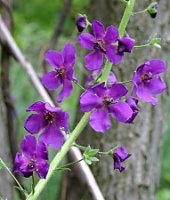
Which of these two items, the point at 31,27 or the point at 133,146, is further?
the point at 31,27

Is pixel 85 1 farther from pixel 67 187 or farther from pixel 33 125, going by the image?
pixel 33 125

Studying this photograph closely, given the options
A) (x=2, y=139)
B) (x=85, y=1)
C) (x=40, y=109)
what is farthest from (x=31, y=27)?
(x=40, y=109)

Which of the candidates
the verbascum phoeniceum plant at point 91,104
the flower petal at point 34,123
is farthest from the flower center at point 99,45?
the flower petal at point 34,123

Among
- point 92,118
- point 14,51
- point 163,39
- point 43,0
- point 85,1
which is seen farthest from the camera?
point 43,0

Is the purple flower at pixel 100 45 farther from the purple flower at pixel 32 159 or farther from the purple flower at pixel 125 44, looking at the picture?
the purple flower at pixel 32 159

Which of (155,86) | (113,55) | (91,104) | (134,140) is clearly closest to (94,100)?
(91,104)

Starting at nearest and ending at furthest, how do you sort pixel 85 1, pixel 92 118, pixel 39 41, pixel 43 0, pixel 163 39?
pixel 92 118 < pixel 163 39 < pixel 39 41 < pixel 85 1 < pixel 43 0

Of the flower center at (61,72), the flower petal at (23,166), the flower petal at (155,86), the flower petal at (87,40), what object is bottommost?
the flower petal at (155,86)

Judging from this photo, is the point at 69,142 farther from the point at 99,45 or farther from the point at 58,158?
the point at 99,45
